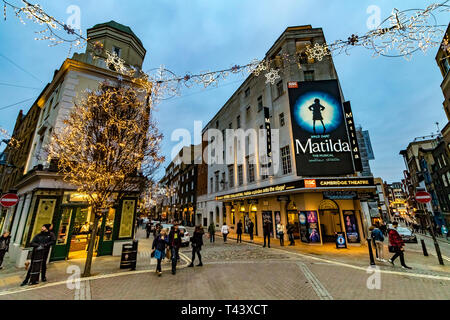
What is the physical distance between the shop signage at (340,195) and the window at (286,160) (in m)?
3.57

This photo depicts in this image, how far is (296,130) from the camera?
16.1 m

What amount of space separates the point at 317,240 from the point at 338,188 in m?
4.23

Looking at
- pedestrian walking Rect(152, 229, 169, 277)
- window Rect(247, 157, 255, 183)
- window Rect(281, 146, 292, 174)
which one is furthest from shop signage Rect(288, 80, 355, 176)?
pedestrian walking Rect(152, 229, 169, 277)

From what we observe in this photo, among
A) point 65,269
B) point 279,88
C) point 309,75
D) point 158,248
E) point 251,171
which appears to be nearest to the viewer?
point 158,248

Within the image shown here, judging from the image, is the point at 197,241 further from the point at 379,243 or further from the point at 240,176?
the point at 240,176

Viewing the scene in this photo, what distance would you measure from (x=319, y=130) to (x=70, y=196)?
17690 millimetres

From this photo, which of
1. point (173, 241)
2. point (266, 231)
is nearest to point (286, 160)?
point (266, 231)

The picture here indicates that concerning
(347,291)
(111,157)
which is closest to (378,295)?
(347,291)

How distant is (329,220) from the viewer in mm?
18547

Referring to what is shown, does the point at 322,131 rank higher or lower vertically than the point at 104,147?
higher

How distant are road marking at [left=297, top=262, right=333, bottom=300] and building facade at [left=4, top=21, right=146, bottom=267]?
8.39 m

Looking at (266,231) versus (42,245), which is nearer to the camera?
(42,245)
